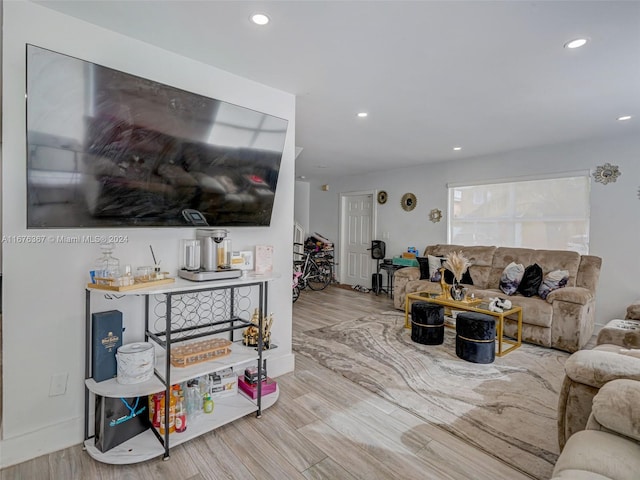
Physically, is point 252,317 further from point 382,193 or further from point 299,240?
point 299,240

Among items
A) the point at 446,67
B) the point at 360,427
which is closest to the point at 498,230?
the point at 446,67

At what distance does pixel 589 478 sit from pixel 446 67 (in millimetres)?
2358

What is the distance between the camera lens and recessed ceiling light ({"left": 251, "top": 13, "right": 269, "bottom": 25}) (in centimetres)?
177

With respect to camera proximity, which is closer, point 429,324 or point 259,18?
point 259,18

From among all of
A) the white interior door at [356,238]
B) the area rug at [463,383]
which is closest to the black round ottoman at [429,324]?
the area rug at [463,383]

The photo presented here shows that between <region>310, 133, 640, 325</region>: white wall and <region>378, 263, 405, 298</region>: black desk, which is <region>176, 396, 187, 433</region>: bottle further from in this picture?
<region>310, 133, 640, 325</region>: white wall

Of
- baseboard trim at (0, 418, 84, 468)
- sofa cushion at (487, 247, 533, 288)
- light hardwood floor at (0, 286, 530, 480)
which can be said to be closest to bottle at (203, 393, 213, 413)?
light hardwood floor at (0, 286, 530, 480)

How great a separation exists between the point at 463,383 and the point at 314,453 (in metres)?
1.50

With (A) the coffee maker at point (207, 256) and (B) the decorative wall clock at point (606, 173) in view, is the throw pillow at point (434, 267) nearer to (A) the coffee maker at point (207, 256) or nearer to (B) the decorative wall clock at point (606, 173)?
(B) the decorative wall clock at point (606, 173)

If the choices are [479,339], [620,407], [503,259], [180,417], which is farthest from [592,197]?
[180,417]

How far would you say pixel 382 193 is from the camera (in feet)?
21.6

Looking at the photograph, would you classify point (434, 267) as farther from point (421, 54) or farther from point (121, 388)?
point (121, 388)

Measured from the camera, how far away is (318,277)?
7.05 metres

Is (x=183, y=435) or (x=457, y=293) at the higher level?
(x=457, y=293)
